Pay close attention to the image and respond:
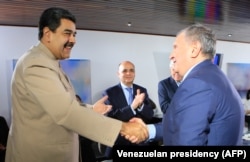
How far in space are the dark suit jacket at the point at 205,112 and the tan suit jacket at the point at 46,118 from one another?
0.30m

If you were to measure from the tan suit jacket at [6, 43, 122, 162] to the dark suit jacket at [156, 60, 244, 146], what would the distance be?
0.30 meters

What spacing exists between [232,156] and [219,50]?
20.0 ft

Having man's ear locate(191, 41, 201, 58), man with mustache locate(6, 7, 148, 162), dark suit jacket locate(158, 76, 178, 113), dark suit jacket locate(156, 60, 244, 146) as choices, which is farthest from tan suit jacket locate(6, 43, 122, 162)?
dark suit jacket locate(158, 76, 178, 113)

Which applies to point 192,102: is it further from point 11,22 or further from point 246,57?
point 246,57

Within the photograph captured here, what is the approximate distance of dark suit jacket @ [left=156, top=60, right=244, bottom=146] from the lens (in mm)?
1125

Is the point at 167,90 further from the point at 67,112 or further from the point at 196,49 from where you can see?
the point at 67,112

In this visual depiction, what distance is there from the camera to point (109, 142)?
1243mm

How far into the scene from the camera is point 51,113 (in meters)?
1.25

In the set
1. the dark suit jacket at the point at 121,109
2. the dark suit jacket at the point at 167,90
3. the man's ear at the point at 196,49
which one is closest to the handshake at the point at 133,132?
the man's ear at the point at 196,49

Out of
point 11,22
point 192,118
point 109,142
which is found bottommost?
point 109,142

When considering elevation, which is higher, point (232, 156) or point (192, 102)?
point (192, 102)

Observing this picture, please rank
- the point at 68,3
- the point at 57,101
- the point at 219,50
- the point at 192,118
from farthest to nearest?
the point at 219,50, the point at 68,3, the point at 57,101, the point at 192,118

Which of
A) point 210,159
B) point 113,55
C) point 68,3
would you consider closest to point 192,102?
point 210,159

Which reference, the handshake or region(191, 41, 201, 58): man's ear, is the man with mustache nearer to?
the handshake
